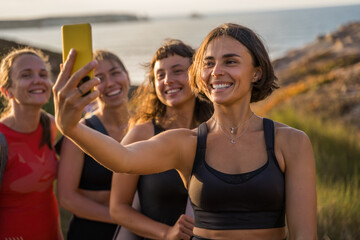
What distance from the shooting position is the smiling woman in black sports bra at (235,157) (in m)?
2.15

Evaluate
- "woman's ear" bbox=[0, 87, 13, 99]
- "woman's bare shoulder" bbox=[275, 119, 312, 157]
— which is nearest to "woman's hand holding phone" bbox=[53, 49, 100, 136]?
"woman's bare shoulder" bbox=[275, 119, 312, 157]

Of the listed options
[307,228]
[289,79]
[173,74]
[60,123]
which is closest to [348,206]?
[173,74]

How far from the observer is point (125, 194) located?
A: 3045mm

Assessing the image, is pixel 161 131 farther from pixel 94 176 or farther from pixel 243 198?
pixel 243 198

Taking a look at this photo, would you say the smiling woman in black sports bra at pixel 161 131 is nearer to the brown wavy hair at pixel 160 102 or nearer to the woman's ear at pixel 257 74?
the brown wavy hair at pixel 160 102

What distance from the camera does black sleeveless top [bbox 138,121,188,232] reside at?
9.68 ft

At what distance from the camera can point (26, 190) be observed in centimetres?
332

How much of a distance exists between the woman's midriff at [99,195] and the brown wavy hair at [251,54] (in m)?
1.36

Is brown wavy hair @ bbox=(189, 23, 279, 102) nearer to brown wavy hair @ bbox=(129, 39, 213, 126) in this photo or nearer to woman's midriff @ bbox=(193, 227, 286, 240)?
woman's midriff @ bbox=(193, 227, 286, 240)

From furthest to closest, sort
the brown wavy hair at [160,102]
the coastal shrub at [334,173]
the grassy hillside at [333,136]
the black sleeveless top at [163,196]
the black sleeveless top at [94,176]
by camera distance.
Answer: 1. the grassy hillside at [333,136]
2. the coastal shrub at [334,173]
3. the black sleeveless top at [94,176]
4. the brown wavy hair at [160,102]
5. the black sleeveless top at [163,196]

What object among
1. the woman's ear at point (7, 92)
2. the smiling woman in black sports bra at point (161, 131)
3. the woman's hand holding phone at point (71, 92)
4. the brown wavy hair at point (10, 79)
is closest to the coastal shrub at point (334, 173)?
the smiling woman in black sports bra at point (161, 131)

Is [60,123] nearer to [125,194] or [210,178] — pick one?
[210,178]

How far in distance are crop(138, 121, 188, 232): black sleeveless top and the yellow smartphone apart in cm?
132

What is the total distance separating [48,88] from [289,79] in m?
20.0
